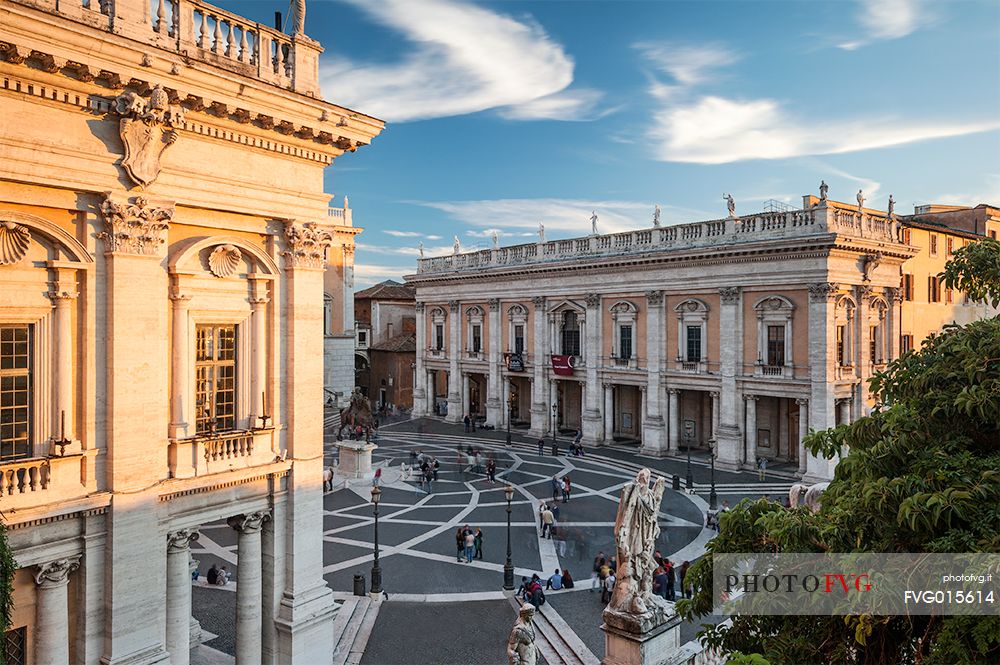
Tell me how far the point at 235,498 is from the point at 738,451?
28.6 meters

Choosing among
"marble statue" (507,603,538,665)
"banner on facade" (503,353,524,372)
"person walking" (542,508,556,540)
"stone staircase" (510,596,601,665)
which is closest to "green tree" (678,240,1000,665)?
"marble statue" (507,603,538,665)

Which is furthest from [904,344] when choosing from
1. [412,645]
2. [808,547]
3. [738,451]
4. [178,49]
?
[178,49]

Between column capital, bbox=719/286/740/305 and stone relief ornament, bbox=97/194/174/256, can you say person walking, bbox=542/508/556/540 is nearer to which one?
column capital, bbox=719/286/740/305

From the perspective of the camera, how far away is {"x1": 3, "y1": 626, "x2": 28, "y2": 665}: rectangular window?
31.5 feet

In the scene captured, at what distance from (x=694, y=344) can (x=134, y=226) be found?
3176 centimetres

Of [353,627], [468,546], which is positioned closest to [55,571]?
[353,627]

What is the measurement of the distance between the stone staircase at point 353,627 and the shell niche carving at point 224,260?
903 centimetres

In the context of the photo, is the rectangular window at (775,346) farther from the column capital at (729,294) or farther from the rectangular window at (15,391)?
the rectangular window at (15,391)

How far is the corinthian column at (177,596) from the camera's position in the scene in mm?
11164

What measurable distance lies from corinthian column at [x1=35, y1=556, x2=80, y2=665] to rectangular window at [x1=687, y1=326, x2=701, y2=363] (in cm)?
3239

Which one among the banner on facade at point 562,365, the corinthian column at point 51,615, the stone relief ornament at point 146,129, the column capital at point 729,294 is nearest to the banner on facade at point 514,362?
the banner on facade at point 562,365

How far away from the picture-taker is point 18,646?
9.69 m

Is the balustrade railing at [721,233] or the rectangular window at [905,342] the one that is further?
the rectangular window at [905,342]

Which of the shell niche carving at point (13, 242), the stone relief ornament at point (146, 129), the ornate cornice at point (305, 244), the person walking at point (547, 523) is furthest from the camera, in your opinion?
the person walking at point (547, 523)
